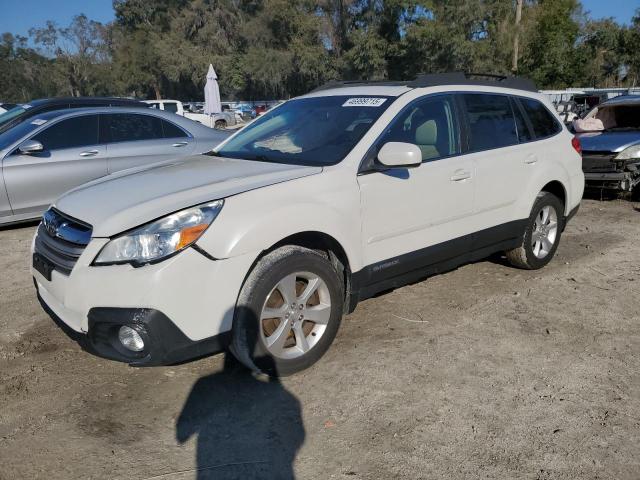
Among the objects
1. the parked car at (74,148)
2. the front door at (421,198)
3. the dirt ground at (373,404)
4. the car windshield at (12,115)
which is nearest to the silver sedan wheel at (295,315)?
the dirt ground at (373,404)

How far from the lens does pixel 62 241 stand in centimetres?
310

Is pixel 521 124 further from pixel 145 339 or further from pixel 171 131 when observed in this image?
pixel 171 131

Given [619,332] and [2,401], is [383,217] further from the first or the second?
[2,401]

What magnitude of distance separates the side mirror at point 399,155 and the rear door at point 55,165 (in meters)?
4.80

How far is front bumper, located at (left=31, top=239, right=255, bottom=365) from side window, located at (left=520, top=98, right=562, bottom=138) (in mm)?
3214

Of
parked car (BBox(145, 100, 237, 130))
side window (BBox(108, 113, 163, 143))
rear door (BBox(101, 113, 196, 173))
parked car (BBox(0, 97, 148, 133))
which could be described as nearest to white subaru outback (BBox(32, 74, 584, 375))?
rear door (BBox(101, 113, 196, 173))

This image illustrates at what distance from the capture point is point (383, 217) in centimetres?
361

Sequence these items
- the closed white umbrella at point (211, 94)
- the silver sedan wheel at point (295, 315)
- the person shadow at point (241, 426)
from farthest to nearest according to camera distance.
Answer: the closed white umbrella at point (211, 94), the silver sedan wheel at point (295, 315), the person shadow at point (241, 426)

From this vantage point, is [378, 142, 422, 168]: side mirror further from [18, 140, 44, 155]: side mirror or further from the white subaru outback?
[18, 140, 44, 155]: side mirror

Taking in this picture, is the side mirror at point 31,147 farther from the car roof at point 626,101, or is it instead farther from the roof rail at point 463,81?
the car roof at point 626,101

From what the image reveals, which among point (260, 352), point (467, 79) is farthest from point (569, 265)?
point (260, 352)

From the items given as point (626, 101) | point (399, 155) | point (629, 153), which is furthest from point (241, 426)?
point (626, 101)

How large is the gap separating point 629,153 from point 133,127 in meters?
6.94

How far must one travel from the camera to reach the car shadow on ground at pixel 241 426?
8.42ft
